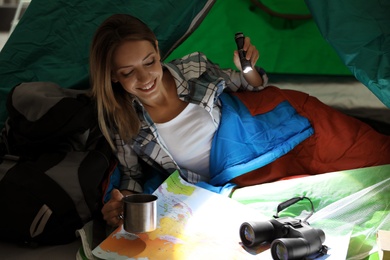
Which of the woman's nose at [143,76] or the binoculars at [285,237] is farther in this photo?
the woman's nose at [143,76]

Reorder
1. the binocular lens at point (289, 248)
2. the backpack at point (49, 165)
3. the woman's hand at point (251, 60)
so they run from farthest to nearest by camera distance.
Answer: the woman's hand at point (251, 60)
the backpack at point (49, 165)
the binocular lens at point (289, 248)

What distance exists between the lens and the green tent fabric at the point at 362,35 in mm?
1331

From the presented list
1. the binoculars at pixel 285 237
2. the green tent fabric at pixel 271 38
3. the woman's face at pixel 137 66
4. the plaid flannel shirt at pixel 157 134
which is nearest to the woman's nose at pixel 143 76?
the woman's face at pixel 137 66

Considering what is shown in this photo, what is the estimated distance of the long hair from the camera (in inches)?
55.9

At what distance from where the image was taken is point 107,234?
4.41 feet

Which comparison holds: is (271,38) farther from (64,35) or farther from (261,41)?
(64,35)

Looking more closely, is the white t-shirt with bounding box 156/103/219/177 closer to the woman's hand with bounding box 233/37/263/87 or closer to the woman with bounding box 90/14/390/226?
the woman with bounding box 90/14/390/226

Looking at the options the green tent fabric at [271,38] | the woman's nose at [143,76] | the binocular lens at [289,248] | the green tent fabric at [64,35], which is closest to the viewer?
the binocular lens at [289,248]

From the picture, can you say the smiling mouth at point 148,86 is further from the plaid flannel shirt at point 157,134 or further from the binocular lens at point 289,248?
the binocular lens at point 289,248

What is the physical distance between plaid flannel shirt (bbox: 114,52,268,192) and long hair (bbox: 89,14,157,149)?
0.03 m

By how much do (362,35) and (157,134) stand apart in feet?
1.86

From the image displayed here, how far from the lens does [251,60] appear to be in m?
1.51

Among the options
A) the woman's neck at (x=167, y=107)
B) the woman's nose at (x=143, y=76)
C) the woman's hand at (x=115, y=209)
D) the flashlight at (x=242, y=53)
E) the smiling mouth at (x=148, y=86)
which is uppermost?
the flashlight at (x=242, y=53)

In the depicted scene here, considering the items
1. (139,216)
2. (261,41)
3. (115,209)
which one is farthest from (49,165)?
(261,41)
